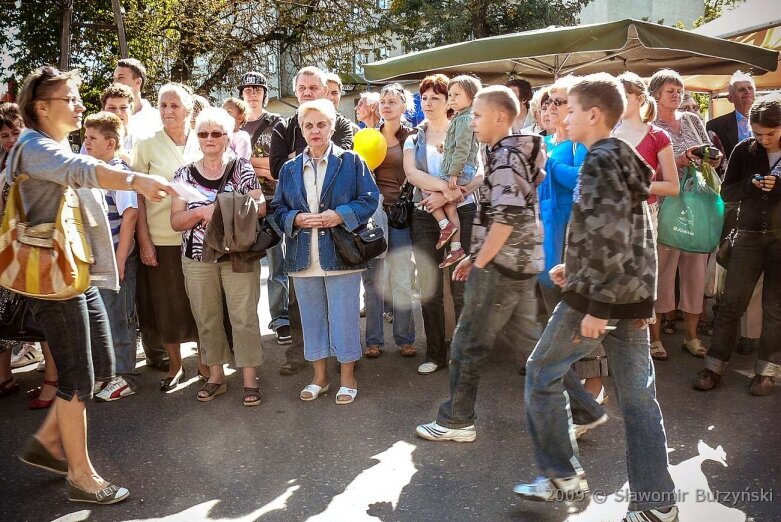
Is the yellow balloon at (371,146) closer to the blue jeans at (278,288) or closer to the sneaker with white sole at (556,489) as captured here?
the blue jeans at (278,288)

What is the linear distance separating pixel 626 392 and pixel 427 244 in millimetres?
2829

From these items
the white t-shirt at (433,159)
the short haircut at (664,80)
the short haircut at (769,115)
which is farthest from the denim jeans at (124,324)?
the short haircut at (769,115)

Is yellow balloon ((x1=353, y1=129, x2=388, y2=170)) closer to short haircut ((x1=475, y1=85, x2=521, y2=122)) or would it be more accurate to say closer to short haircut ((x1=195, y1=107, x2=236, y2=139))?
short haircut ((x1=195, y1=107, x2=236, y2=139))

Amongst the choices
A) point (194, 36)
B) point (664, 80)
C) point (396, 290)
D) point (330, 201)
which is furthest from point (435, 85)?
point (194, 36)

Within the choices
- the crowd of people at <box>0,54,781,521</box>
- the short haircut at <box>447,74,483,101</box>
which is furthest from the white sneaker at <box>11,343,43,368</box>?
the short haircut at <box>447,74,483,101</box>

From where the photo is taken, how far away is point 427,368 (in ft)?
18.8

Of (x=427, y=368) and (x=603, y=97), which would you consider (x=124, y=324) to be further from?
(x=603, y=97)

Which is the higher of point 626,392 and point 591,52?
point 591,52

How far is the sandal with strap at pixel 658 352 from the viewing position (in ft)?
19.4

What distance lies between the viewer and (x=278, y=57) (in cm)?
2205

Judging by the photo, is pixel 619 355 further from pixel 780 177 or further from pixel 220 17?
pixel 220 17

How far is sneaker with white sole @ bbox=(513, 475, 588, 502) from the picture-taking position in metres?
3.45

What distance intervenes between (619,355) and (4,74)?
48.5 feet

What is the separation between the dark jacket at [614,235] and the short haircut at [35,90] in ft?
8.43
